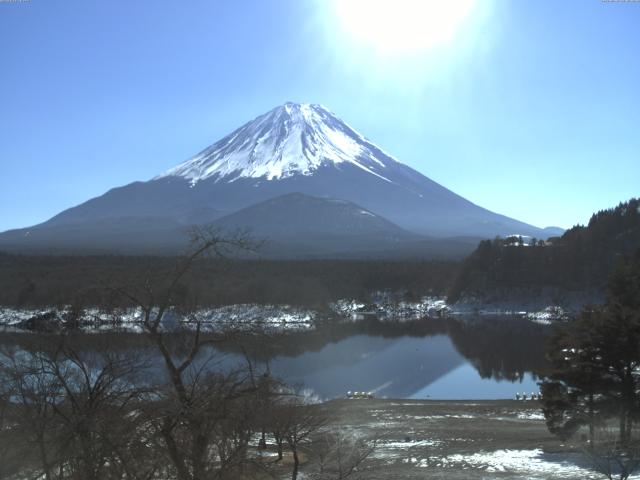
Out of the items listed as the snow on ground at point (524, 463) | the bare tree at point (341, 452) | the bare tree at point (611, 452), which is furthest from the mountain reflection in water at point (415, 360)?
the bare tree at point (611, 452)

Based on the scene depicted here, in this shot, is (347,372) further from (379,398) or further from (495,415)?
(495,415)

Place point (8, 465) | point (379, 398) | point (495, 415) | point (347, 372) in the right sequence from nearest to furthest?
point (8, 465) < point (495, 415) < point (379, 398) < point (347, 372)

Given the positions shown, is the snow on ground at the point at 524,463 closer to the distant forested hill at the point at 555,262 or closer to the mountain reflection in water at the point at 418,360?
the mountain reflection in water at the point at 418,360

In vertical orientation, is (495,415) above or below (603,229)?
below

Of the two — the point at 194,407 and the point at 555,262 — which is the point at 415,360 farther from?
the point at 555,262

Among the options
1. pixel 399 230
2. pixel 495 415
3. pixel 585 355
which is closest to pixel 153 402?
pixel 585 355

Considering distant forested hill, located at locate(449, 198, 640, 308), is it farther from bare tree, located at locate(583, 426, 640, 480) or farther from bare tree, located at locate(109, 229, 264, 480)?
bare tree, located at locate(109, 229, 264, 480)

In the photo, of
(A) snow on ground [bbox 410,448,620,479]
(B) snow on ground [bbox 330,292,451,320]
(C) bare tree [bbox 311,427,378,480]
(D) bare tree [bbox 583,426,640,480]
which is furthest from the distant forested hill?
(D) bare tree [bbox 583,426,640,480]

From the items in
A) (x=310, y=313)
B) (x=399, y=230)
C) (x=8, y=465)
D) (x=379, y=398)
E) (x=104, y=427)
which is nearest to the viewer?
(x=104, y=427)
